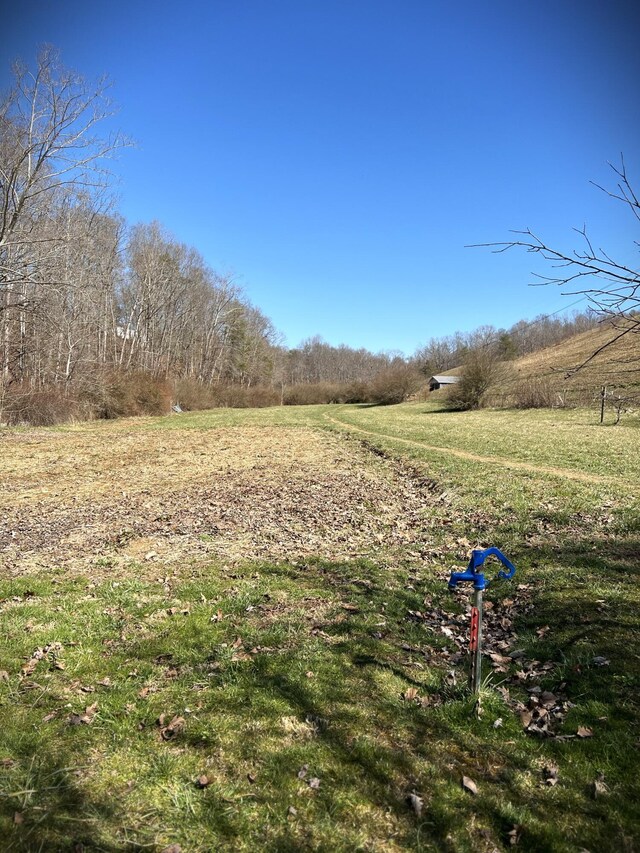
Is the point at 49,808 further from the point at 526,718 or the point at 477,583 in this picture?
→ the point at 526,718

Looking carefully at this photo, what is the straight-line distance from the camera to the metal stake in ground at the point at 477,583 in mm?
3172

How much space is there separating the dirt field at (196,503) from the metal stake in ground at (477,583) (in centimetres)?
391

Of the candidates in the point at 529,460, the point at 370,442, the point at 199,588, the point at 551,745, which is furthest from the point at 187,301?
the point at 551,745

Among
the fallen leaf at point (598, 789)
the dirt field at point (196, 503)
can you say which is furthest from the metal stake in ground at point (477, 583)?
the dirt field at point (196, 503)

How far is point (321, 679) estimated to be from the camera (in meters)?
3.97

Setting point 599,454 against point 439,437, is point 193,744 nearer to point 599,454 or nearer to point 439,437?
point 599,454

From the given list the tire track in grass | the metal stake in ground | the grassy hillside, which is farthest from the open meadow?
the grassy hillside

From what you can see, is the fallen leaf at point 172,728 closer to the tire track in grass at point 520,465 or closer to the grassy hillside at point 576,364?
the tire track in grass at point 520,465

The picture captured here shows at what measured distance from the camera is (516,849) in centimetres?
241

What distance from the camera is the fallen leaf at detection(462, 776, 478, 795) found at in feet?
9.12

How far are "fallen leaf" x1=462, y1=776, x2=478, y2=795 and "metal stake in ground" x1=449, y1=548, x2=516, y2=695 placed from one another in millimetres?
805

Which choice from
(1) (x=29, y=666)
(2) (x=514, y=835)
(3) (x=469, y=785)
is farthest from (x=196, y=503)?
(2) (x=514, y=835)

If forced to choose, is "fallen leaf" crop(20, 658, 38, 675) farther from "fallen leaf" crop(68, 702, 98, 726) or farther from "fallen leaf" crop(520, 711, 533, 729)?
"fallen leaf" crop(520, 711, 533, 729)

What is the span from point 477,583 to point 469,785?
1.21m
